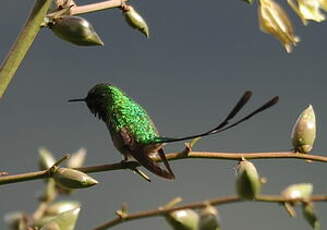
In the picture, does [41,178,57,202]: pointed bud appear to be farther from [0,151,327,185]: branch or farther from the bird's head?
[0,151,327,185]: branch

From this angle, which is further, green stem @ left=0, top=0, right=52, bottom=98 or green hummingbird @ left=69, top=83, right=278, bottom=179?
green hummingbird @ left=69, top=83, right=278, bottom=179

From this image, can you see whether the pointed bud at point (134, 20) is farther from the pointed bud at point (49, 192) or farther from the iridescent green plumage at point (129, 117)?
the pointed bud at point (49, 192)

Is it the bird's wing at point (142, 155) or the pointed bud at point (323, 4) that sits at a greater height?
the pointed bud at point (323, 4)

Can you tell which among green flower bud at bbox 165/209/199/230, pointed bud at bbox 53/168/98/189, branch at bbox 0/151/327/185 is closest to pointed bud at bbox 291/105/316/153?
branch at bbox 0/151/327/185

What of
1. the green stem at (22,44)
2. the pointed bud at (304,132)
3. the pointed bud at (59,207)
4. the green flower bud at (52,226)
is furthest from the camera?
the pointed bud at (59,207)

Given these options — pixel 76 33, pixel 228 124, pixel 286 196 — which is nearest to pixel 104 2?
pixel 76 33

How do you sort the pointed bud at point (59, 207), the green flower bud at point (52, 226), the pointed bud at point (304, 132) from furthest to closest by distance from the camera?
the pointed bud at point (59, 207), the pointed bud at point (304, 132), the green flower bud at point (52, 226)

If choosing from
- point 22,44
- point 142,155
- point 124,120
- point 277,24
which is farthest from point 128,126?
point 22,44

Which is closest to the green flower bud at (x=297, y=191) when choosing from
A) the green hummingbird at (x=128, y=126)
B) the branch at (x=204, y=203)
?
the branch at (x=204, y=203)
